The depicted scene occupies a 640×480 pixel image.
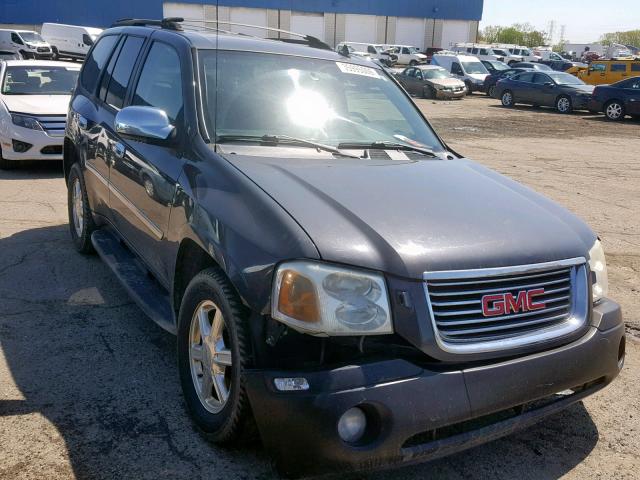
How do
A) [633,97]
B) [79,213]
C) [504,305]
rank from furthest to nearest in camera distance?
[633,97]
[79,213]
[504,305]

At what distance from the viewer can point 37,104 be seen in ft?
33.2

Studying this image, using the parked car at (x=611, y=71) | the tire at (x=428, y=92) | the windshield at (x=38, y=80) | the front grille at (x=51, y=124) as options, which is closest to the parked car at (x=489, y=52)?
the parked car at (x=611, y=71)

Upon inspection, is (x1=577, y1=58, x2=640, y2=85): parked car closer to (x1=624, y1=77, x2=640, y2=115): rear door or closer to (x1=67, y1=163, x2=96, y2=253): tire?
(x1=624, y1=77, x2=640, y2=115): rear door

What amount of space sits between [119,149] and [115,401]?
69.5 inches

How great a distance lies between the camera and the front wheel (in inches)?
960

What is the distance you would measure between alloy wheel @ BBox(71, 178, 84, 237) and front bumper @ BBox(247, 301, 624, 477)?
3.84 metres

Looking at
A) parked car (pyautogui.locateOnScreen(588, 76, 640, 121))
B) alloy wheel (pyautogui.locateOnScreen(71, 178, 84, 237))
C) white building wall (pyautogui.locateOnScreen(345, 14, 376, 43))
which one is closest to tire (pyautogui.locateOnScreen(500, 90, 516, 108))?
parked car (pyautogui.locateOnScreen(588, 76, 640, 121))

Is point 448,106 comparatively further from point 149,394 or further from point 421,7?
point 421,7

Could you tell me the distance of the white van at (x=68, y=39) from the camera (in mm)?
36406

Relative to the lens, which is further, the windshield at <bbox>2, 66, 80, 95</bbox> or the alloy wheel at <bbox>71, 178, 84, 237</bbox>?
the windshield at <bbox>2, 66, 80, 95</bbox>

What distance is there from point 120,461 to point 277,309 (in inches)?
42.5

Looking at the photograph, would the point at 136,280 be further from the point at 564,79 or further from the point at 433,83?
the point at 433,83

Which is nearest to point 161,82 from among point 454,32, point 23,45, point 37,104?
point 37,104

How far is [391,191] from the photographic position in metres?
3.29
